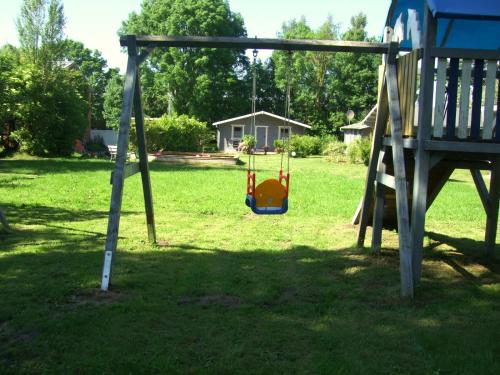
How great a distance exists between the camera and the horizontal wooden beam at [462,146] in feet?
17.1

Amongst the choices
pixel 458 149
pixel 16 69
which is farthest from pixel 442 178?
pixel 16 69

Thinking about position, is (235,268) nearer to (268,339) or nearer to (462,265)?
(268,339)

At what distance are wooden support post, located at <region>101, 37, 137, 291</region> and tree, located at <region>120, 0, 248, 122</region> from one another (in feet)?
152

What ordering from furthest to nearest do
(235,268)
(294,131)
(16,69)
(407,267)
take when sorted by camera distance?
1. (294,131)
2. (16,69)
3. (235,268)
4. (407,267)

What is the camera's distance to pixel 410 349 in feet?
12.8

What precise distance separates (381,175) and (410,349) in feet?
10.8

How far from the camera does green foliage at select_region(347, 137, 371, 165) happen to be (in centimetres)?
2694

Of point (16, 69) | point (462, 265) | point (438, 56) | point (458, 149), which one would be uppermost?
point (16, 69)

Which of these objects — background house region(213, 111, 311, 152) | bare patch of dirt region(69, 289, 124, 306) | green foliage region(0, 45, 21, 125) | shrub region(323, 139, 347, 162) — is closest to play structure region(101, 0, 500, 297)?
bare patch of dirt region(69, 289, 124, 306)

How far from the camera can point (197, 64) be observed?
52.2 metres

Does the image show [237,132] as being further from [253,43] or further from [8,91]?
[253,43]

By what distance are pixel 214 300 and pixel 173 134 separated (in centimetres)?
2673

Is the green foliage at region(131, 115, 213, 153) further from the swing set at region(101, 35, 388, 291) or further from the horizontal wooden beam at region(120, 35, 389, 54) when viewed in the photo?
the horizontal wooden beam at region(120, 35, 389, 54)

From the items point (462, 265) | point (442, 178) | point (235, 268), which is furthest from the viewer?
point (442, 178)
